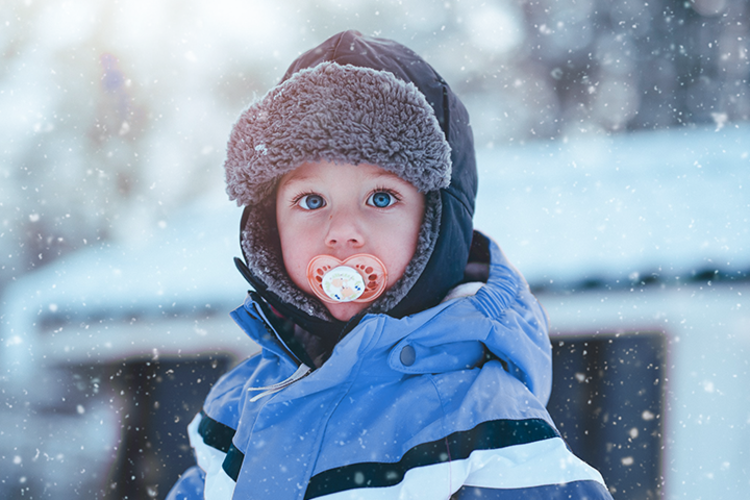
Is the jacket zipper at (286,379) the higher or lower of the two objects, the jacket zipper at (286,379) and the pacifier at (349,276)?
the lower

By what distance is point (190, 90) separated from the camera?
1.78 metres

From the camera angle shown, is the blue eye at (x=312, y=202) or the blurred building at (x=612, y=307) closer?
the blue eye at (x=312, y=202)

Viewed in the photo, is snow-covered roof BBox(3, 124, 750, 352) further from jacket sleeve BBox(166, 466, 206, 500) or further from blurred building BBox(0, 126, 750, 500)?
jacket sleeve BBox(166, 466, 206, 500)

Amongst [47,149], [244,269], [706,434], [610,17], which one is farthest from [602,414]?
[47,149]

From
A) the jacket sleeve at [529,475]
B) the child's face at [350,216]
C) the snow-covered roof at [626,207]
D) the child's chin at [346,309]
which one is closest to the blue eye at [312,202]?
the child's face at [350,216]

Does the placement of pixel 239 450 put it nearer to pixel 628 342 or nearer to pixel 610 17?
pixel 628 342

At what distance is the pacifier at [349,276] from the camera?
610mm

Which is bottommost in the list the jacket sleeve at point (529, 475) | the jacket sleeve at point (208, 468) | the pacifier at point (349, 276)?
the jacket sleeve at point (529, 475)

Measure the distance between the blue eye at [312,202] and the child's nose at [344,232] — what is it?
5 cm

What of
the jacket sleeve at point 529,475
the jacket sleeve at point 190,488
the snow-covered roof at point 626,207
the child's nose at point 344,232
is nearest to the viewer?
the jacket sleeve at point 529,475

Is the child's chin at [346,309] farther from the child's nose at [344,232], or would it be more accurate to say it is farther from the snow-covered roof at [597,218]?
the snow-covered roof at [597,218]

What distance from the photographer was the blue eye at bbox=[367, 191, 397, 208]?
658 millimetres

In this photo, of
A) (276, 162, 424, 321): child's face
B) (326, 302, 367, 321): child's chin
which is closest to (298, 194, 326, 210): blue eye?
(276, 162, 424, 321): child's face

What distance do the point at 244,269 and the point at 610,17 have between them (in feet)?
5.23
